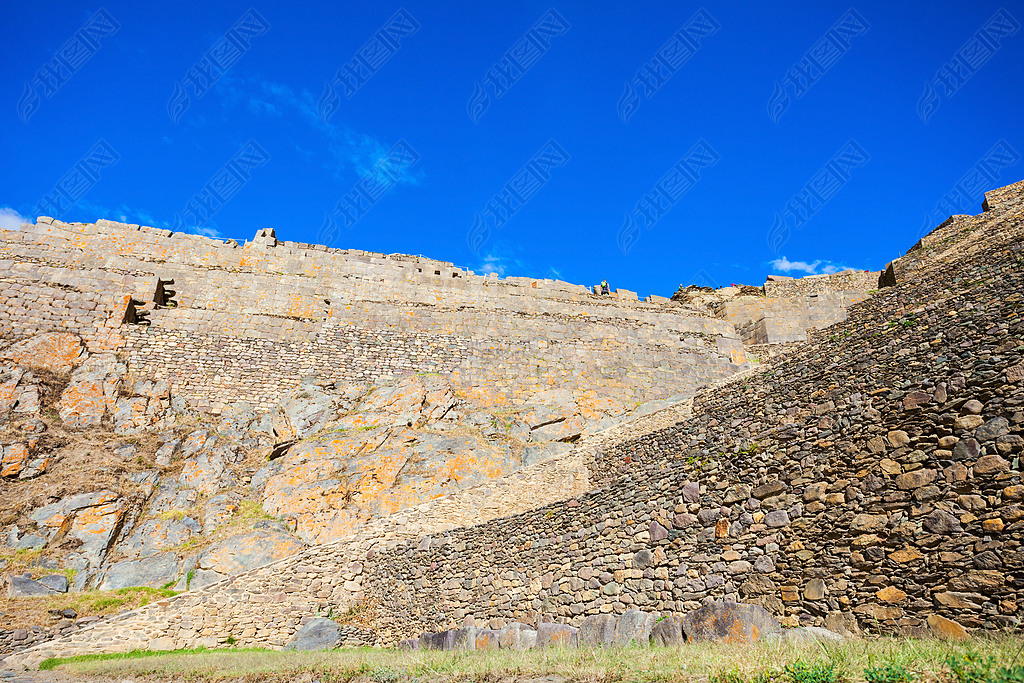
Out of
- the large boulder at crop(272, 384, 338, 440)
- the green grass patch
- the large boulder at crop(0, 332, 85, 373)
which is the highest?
the large boulder at crop(0, 332, 85, 373)

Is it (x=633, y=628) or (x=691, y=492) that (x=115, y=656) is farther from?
(x=691, y=492)

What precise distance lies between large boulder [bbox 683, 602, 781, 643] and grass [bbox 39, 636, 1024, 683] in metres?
0.31

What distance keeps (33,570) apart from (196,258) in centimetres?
1496

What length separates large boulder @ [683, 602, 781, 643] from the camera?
5.88 metres

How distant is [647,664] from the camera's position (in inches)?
207

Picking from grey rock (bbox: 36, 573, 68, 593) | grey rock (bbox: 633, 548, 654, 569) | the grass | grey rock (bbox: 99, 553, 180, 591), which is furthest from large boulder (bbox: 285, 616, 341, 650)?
grey rock (bbox: 633, 548, 654, 569)

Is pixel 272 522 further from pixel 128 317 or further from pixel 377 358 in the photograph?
pixel 128 317

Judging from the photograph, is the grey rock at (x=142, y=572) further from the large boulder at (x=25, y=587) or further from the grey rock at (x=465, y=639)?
the grey rock at (x=465, y=639)

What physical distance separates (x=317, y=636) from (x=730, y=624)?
30.3 ft

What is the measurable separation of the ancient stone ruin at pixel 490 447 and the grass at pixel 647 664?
2.40ft

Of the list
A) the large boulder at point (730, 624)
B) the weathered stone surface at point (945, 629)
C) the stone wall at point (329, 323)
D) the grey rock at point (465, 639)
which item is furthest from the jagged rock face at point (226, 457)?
the weathered stone surface at point (945, 629)

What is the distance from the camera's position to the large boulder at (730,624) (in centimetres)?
588

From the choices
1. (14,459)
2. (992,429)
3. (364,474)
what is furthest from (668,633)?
(14,459)

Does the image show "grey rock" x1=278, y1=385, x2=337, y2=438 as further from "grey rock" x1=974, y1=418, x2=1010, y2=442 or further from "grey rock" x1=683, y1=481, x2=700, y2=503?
"grey rock" x1=974, y1=418, x2=1010, y2=442
